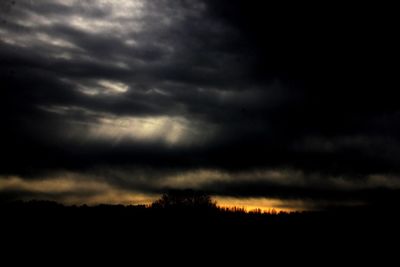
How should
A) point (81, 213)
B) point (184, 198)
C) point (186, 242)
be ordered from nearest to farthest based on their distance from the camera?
point (186, 242) < point (81, 213) < point (184, 198)

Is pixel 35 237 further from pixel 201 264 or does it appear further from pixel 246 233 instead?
pixel 246 233

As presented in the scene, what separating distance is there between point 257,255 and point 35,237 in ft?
30.8

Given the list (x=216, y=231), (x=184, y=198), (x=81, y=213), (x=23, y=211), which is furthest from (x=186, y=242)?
(x=184, y=198)

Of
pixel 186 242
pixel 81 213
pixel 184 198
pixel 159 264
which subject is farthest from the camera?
pixel 184 198

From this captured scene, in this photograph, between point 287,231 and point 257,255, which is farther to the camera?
point 287,231

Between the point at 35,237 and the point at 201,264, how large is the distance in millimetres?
7339

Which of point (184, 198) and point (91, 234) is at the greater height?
point (184, 198)

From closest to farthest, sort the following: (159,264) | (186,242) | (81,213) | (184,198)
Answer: (159,264)
(186,242)
(81,213)
(184,198)

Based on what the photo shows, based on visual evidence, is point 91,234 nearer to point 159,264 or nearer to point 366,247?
point 159,264

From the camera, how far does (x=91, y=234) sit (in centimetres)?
2061

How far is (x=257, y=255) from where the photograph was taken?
19.1 meters

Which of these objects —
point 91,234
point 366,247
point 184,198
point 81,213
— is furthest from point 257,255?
point 184,198

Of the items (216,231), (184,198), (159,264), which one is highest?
(184,198)

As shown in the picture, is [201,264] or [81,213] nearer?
[201,264]
